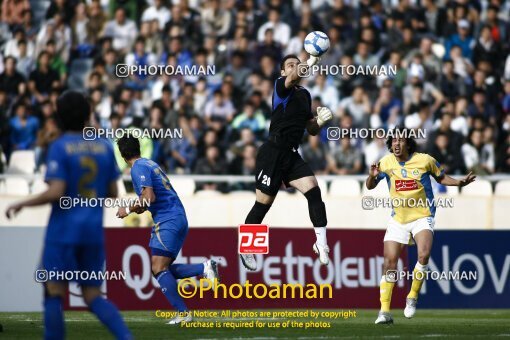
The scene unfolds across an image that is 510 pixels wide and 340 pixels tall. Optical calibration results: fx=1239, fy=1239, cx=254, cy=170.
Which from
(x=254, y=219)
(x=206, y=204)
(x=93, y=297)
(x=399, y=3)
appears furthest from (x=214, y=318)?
(x=399, y=3)

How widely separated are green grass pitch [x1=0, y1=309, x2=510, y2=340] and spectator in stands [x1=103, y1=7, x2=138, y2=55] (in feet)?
27.3

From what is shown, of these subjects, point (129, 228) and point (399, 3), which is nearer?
point (129, 228)

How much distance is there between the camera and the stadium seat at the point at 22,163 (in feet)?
69.5

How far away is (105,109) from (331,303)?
6.24 metres

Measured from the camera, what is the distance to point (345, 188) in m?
20.8

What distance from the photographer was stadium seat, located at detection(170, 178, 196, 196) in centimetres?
2058

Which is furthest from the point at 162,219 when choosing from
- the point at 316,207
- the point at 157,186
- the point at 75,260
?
the point at 75,260

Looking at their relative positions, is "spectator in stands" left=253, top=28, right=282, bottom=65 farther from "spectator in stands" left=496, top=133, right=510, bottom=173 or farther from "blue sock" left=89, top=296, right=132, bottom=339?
"blue sock" left=89, top=296, right=132, bottom=339

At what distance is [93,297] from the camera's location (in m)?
9.81

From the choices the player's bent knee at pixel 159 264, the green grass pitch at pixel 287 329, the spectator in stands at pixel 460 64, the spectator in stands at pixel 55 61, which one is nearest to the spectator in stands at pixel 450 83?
the spectator in stands at pixel 460 64

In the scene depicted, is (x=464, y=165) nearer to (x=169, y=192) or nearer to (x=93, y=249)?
(x=169, y=192)

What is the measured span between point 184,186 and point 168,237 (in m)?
6.13

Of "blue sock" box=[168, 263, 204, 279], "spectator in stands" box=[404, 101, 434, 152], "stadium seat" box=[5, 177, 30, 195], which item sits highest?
"spectator in stands" box=[404, 101, 434, 152]

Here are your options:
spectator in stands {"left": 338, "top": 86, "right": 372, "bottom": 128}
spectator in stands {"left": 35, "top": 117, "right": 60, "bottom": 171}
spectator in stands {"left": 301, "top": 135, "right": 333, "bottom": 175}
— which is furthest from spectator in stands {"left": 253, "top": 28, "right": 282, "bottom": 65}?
spectator in stands {"left": 35, "top": 117, "right": 60, "bottom": 171}
